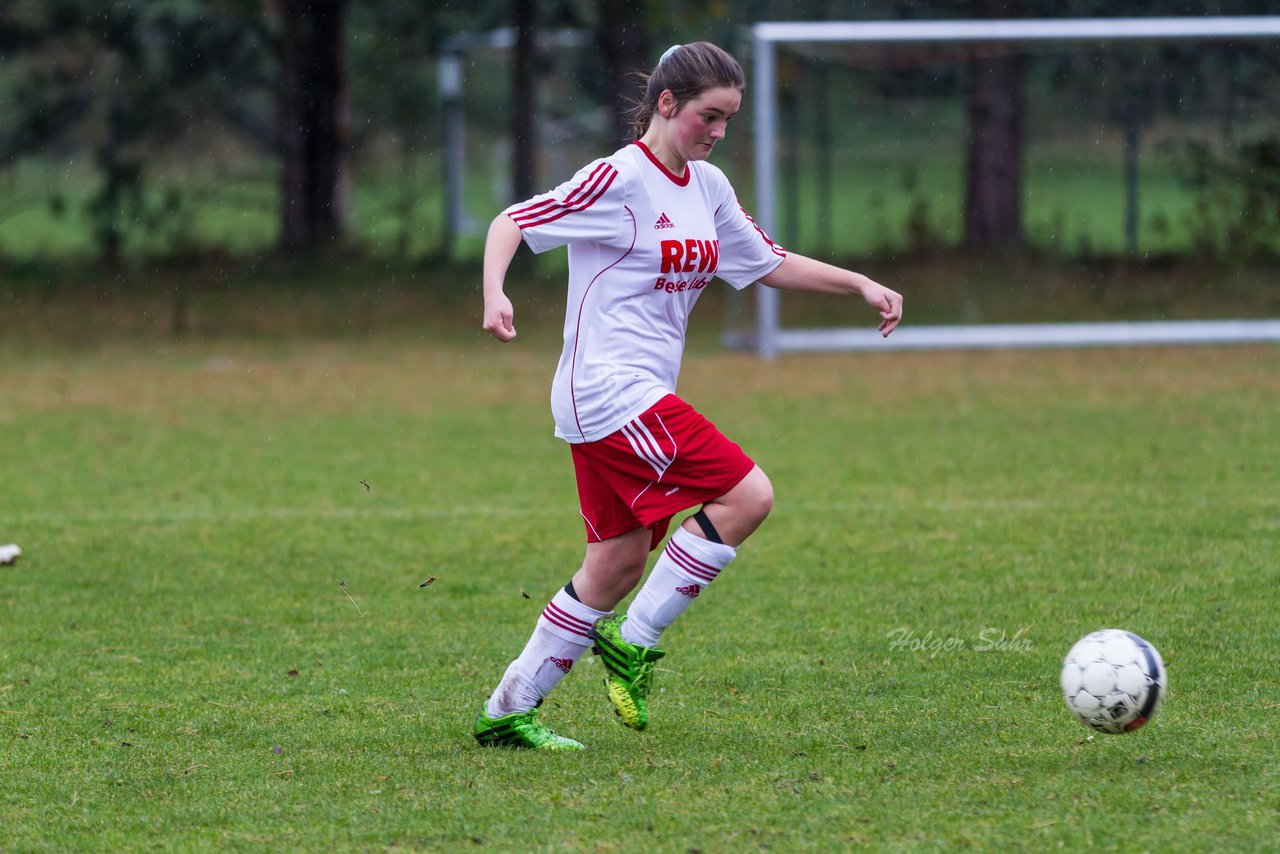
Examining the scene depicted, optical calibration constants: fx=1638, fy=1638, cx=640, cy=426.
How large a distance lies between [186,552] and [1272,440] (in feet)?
20.3

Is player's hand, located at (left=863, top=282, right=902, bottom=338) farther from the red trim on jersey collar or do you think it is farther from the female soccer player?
the red trim on jersey collar

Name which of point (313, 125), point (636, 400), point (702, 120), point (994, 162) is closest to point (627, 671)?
point (636, 400)

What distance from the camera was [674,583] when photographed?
4062 mm

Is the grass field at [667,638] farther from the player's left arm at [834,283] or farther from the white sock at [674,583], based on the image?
the player's left arm at [834,283]

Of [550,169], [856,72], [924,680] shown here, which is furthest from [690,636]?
[550,169]

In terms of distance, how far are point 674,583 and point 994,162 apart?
42.9 feet

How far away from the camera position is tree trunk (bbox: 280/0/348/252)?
20438mm

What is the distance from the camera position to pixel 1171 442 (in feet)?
31.4

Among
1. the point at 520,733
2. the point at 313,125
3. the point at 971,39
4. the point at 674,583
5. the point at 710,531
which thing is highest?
the point at 971,39

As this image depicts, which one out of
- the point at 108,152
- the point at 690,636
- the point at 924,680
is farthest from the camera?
the point at 108,152

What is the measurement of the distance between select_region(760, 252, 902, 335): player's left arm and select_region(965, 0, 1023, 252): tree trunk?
1193 centimetres

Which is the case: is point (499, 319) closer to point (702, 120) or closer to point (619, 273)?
point (619, 273)

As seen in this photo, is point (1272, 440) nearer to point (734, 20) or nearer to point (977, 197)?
point (977, 197)

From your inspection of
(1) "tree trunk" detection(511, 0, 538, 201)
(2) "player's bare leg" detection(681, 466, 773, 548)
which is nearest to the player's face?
(2) "player's bare leg" detection(681, 466, 773, 548)
